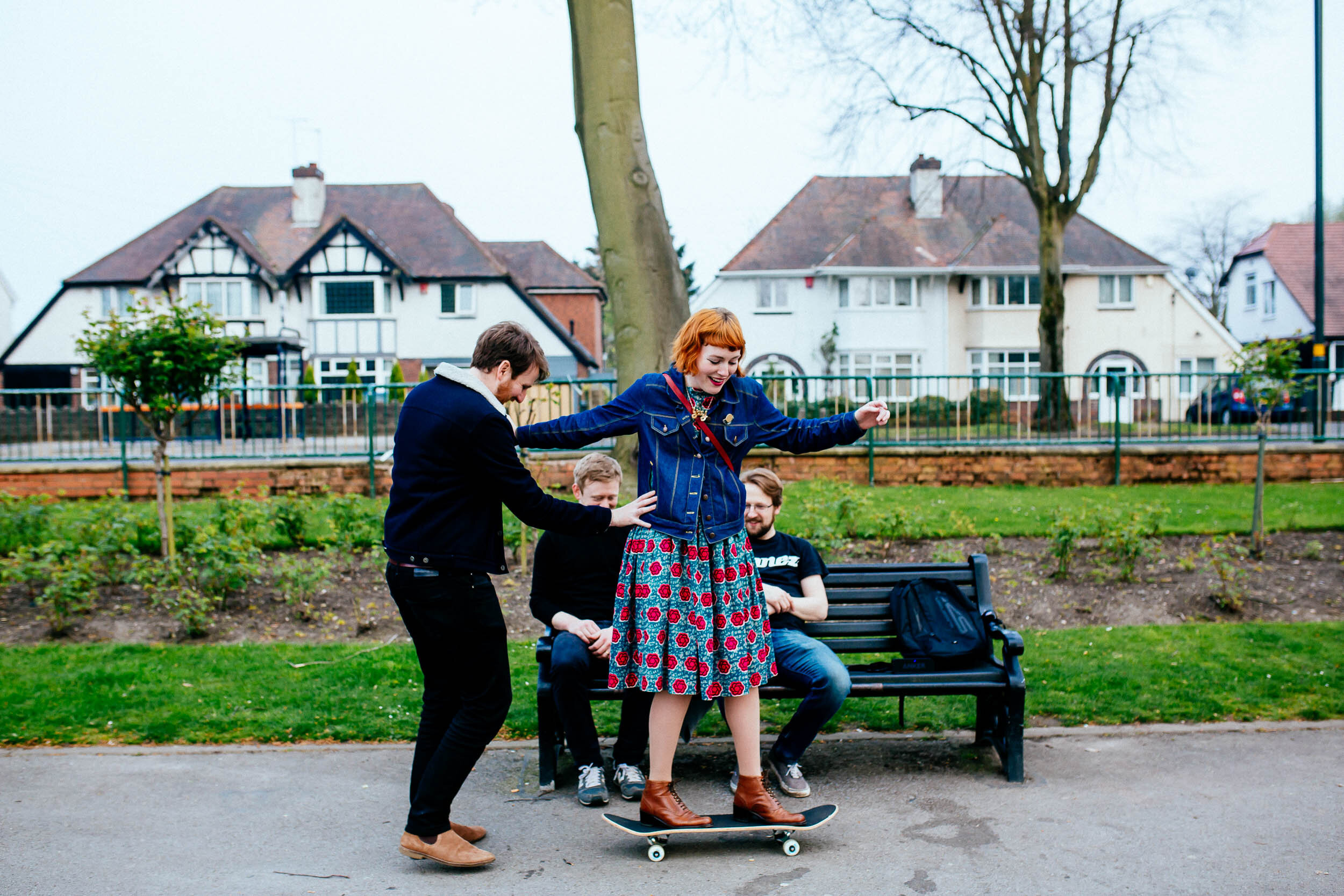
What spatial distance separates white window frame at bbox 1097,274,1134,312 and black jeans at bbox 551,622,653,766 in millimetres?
37839

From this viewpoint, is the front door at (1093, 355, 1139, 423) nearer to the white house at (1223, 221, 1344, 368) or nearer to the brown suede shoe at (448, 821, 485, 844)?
the brown suede shoe at (448, 821, 485, 844)

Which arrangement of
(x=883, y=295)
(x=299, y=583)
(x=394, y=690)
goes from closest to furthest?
(x=394, y=690) < (x=299, y=583) < (x=883, y=295)

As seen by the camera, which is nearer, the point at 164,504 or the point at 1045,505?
the point at 164,504

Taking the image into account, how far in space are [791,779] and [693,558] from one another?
3.94 ft

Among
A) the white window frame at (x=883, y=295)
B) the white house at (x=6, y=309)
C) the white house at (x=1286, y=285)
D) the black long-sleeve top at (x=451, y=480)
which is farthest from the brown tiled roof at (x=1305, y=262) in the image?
the white house at (x=6, y=309)

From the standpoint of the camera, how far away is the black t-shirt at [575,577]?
15.4 feet

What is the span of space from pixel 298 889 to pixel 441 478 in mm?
1484

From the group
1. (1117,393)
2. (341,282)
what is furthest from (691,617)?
(341,282)

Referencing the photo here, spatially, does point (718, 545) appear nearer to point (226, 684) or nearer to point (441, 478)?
point (441, 478)

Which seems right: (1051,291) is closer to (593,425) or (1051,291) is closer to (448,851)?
(593,425)

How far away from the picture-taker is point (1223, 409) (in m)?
14.1

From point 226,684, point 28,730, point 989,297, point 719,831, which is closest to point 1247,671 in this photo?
point 719,831

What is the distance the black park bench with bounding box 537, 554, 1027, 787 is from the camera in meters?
4.55

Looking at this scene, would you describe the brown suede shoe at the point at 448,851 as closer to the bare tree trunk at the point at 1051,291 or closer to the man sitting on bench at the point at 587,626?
the man sitting on bench at the point at 587,626
